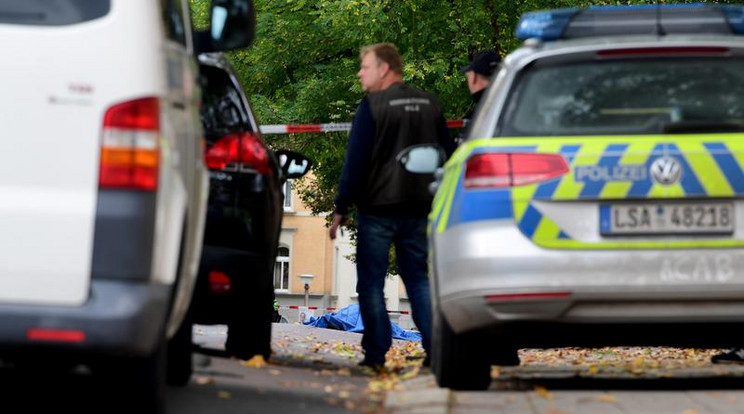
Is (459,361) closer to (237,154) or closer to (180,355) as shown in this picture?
(180,355)

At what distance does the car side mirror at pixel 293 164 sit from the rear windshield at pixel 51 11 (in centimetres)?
604

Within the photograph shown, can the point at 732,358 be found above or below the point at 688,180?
below

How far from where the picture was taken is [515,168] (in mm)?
7488

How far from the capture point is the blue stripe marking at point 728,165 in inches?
291

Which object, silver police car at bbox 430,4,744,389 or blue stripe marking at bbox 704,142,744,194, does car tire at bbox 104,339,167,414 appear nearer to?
silver police car at bbox 430,4,744,389

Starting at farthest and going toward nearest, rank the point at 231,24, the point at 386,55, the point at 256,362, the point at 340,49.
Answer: the point at 340,49 → the point at 386,55 → the point at 256,362 → the point at 231,24

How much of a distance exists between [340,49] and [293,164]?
20796mm

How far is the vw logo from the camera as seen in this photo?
740 cm

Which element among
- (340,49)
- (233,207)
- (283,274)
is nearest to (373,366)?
(233,207)

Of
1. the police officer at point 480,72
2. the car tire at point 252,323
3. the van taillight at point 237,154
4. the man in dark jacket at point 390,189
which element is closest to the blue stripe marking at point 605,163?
the van taillight at point 237,154

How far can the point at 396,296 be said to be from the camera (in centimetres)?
7169

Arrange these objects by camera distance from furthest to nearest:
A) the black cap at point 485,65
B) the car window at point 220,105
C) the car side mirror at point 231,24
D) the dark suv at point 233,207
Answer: the black cap at point 485,65, the car window at point 220,105, the dark suv at point 233,207, the car side mirror at point 231,24

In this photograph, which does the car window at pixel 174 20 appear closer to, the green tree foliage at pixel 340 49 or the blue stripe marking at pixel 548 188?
the blue stripe marking at pixel 548 188

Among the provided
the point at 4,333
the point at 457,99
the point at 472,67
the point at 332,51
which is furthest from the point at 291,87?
the point at 4,333
